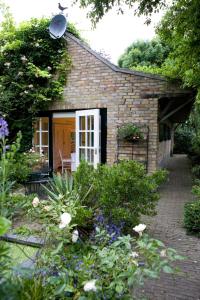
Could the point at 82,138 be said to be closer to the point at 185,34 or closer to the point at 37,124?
the point at 37,124

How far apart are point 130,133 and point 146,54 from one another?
11442 millimetres

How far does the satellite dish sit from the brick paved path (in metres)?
5.23

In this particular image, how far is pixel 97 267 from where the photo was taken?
2084 millimetres

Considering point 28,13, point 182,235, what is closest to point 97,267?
point 182,235

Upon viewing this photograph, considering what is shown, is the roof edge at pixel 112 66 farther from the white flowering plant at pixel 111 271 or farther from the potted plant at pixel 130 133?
the white flowering plant at pixel 111 271

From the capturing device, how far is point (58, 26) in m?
8.08

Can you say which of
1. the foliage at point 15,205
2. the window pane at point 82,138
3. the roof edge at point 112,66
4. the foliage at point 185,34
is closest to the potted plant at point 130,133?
the window pane at point 82,138

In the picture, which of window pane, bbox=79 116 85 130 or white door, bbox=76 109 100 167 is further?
window pane, bbox=79 116 85 130

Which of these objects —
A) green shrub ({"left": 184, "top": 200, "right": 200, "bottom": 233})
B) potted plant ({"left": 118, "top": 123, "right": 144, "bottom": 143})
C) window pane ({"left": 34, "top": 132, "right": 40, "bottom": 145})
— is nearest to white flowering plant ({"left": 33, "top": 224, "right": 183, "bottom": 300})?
green shrub ({"left": 184, "top": 200, "right": 200, "bottom": 233})

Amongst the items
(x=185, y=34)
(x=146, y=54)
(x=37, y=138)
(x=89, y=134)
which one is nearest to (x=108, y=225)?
(x=185, y=34)

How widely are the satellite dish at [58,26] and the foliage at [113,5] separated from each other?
2998 mm

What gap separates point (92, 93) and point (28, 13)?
352 centimetres

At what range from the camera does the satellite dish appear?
795 cm

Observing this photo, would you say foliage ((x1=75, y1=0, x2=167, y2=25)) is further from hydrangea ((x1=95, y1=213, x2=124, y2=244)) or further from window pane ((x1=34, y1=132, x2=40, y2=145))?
window pane ((x1=34, y1=132, x2=40, y2=145))
